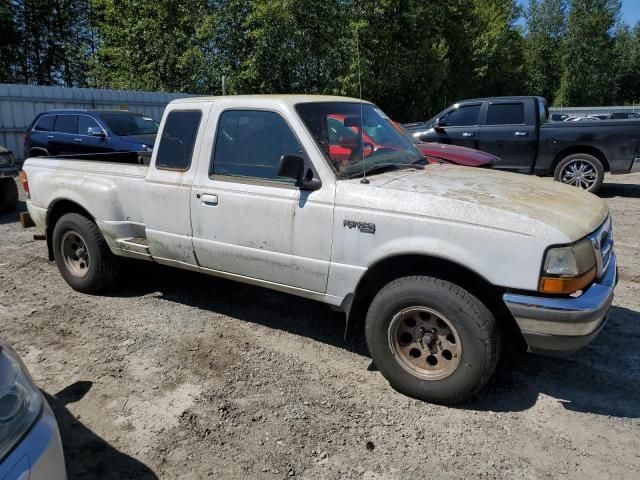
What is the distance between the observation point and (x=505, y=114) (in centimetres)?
1098

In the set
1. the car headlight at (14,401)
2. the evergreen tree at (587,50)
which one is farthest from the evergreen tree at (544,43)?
the car headlight at (14,401)

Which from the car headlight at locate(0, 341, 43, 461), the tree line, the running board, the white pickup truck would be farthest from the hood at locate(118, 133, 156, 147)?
the tree line

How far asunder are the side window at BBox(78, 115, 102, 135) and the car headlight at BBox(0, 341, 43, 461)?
35.7ft

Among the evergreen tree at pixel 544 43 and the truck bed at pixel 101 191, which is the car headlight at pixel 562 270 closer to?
the truck bed at pixel 101 191

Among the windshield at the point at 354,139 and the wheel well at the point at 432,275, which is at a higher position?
the windshield at the point at 354,139

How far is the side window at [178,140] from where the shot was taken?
4344mm

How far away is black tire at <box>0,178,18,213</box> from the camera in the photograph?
9.38 m

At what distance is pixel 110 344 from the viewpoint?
4266 millimetres

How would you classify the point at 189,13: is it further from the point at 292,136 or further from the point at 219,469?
the point at 219,469

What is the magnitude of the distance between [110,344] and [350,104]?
273 centimetres

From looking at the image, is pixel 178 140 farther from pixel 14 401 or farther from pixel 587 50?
pixel 587 50

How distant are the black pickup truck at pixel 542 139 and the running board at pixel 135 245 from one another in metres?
7.96

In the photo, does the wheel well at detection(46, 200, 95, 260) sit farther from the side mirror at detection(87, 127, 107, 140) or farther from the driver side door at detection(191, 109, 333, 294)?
the side mirror at detection(87, 127, 107, 140)

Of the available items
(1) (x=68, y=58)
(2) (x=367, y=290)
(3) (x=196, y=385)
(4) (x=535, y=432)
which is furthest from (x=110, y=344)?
(1) (x=68, y=58)
